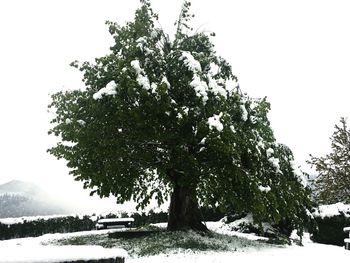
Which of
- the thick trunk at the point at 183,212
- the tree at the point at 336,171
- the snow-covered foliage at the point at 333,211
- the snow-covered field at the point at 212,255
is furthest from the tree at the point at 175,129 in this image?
the tree at the point at 336,171

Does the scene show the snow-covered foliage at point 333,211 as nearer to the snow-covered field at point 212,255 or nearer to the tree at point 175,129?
the tree at point 175,129

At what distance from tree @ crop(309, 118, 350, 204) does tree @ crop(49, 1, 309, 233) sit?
42.8 ft

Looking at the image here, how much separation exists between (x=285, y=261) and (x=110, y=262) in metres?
7.38

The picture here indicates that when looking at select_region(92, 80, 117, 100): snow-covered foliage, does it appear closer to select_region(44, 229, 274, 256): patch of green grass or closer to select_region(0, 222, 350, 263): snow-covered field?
select_region(44, 229, 274, 256): patch of green grass

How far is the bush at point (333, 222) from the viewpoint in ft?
70.2

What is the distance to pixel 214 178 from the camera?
16.0 meters

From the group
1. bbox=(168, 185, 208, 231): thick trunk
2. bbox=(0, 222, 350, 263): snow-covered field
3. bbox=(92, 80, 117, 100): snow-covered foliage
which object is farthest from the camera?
bbox=(168, 185, 208, 231): thick trunk

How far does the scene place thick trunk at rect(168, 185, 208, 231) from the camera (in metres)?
17.5

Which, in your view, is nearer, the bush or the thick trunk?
the thick trunk

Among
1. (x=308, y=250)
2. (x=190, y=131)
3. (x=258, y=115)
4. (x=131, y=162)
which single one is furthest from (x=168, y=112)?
(x=308, y=250)

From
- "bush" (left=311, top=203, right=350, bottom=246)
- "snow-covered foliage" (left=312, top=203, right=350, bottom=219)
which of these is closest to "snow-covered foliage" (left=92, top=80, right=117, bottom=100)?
"bush" (left=311, top=203, right=350, bottom=246)

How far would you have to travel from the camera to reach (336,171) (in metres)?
31.0

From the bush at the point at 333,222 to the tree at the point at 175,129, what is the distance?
382 cm

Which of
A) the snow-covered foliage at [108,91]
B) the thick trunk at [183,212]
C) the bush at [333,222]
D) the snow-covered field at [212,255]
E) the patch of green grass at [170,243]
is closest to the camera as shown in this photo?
the snow-covered field at [212,255]
